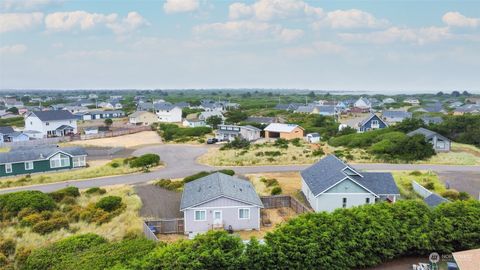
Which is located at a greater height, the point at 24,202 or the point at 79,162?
the point at 24,202

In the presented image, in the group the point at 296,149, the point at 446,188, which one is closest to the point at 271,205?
the point at 446,188

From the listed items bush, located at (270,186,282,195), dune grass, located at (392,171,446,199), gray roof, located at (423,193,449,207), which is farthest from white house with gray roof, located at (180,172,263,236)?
dune grass, located at (392,171,446,199)

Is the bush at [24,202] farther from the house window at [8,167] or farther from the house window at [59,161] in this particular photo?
the house window at [59,161]

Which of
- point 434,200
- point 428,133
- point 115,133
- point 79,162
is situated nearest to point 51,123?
point 115,133

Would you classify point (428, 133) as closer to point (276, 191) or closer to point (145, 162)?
point (276, 191)

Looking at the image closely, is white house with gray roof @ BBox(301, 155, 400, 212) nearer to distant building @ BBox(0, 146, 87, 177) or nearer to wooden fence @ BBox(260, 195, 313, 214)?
wooden fence @ BBox(260, 195, 313, 214)

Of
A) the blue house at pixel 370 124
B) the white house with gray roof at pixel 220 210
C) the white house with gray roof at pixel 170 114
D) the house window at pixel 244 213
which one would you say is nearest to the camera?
the white house with gray roof at pixel 220 210

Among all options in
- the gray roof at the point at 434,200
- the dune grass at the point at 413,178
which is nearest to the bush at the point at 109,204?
the gray roof at the point at 434,200
